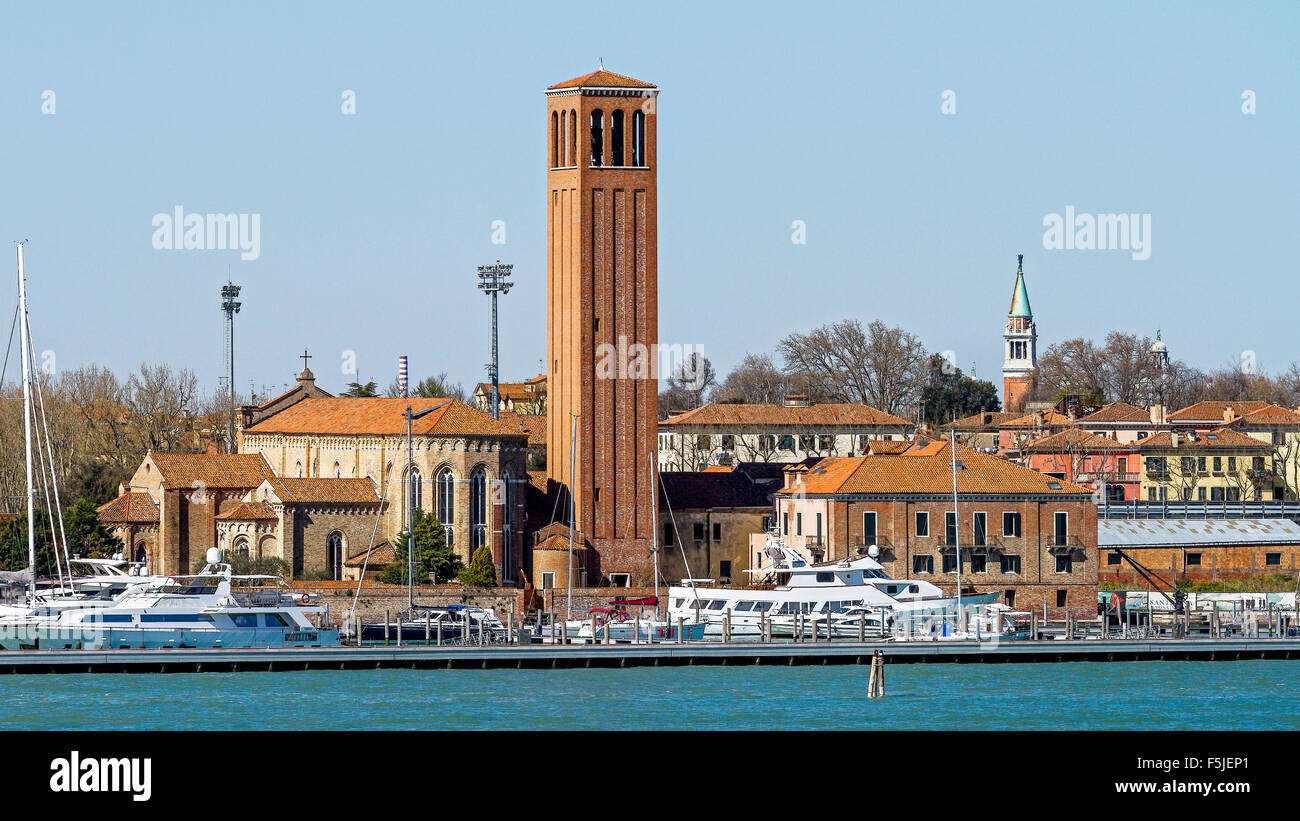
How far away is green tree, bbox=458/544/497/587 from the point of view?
7238 centimetres

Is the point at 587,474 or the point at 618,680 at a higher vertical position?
the point at 587,474

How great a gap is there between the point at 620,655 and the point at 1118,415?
64.8 metres

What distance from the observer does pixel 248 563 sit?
238ft

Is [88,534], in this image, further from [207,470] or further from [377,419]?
[377,419]

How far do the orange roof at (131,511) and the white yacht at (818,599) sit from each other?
22680 mm

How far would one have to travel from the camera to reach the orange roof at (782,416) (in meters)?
109

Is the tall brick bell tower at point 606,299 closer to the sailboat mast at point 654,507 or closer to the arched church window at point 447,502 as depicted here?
the sailboat mast at point 654,507

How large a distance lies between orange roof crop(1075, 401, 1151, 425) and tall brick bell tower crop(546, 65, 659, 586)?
42.3 meters

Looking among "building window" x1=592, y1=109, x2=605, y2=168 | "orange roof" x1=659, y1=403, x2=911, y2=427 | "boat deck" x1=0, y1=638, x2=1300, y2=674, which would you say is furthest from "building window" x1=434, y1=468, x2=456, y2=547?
"orange roof" x1=659, y1=403, x2=911, y2=427

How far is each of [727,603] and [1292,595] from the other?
2103cm

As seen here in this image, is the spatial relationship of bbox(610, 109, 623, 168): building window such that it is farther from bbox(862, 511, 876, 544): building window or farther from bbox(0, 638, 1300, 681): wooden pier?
bbox(0, 638, 1300, 681): wooden pier

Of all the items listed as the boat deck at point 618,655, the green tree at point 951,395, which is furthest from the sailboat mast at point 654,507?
the green tree at point 951,395
